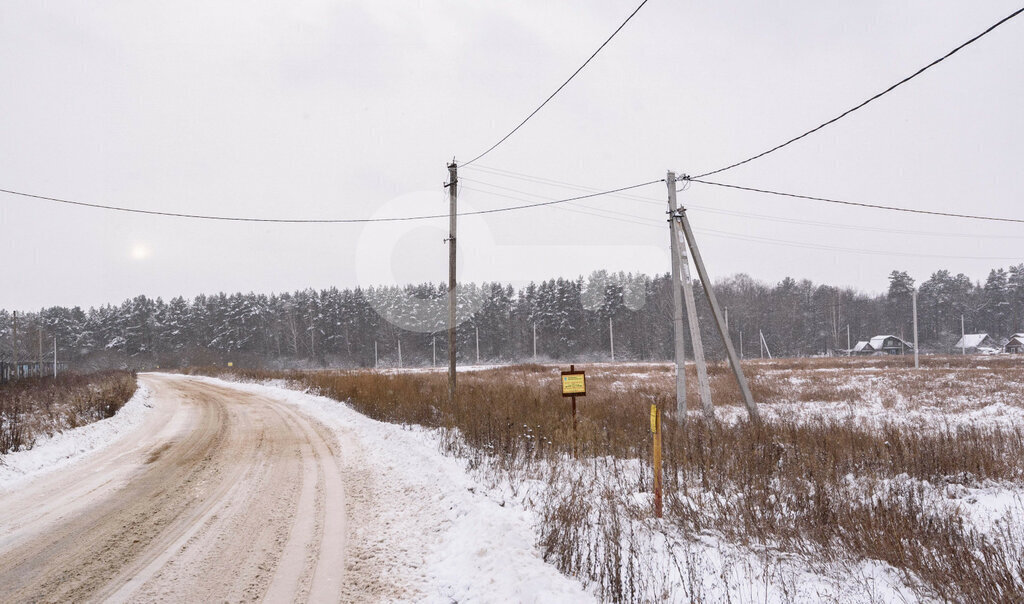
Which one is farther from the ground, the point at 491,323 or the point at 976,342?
the point at 491,323

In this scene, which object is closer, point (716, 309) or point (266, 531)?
point (266, 531)

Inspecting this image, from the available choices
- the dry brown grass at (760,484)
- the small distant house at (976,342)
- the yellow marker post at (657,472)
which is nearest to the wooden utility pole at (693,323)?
the dry brown grass at (760,484)

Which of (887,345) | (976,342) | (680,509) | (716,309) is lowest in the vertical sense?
(887,345)

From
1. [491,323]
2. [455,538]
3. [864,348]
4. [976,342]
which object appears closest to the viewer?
[455,538]

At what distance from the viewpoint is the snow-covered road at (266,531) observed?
4.02 m

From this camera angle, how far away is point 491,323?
86562mm

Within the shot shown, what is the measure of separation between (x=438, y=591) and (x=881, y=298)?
12718cm

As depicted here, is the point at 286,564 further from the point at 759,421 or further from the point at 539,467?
the point at 759,421


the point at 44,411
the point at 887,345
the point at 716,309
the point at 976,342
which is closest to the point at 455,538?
the point at 716,309

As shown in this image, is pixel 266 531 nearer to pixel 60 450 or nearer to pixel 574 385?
pixel 574 385

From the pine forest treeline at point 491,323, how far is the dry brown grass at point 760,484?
68.7 meters

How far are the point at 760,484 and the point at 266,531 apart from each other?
614cm

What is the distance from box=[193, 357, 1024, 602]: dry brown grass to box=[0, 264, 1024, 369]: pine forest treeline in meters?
68.7

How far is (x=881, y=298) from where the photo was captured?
103875 mm
